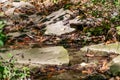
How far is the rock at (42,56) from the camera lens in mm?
5802

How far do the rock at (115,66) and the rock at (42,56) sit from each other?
0.82 meters

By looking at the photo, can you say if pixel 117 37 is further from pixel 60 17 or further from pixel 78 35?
pixel 60 17

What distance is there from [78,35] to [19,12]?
14.3ft

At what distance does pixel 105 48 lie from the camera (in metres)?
6.37

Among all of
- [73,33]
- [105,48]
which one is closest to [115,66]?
[105,48]

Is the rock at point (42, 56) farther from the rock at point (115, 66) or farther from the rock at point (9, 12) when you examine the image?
the rock at point (9, 12)

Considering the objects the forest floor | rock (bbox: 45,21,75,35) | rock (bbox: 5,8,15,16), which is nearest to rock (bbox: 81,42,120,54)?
the forest floor

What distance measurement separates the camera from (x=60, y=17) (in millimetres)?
9250

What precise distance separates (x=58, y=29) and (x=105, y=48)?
231cm

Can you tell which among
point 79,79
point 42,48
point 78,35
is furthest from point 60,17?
point 79,79

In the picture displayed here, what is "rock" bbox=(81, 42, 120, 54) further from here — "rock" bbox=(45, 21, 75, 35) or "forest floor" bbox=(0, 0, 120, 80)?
"rock" bbox=(45, 21, 75, 35)

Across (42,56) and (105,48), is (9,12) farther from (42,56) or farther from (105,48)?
(105,48)

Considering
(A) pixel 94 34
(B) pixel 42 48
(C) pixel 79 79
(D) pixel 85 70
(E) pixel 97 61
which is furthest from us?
(A) pixel 94 34

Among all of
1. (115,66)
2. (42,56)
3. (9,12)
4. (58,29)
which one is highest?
(9,12)
